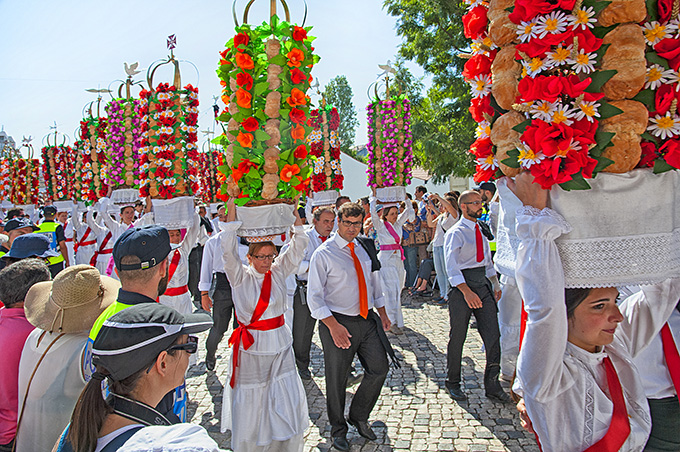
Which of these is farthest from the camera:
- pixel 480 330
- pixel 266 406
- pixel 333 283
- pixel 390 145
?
pixel 390 145

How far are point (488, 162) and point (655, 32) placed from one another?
0.88 meters

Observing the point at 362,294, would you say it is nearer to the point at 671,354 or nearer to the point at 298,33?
the point at 298,33

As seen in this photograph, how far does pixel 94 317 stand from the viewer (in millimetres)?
2990

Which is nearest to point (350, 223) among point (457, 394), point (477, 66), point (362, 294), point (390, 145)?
point (362, 294)

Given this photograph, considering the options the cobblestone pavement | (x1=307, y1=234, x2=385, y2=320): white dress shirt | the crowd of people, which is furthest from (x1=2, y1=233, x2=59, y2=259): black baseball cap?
(x1=307, y1=234, x2=385, y2=320): white dress shirt

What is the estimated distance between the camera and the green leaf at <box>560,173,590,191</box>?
1.97 metres

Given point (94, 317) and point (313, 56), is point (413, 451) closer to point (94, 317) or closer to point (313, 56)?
point (94, 317)

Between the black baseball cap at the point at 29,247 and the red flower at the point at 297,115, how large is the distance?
340 cm

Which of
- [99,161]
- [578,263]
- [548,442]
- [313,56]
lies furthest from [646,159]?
[99,161]

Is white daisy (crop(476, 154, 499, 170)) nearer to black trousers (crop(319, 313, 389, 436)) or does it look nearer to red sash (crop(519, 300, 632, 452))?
red sash (crop(519, 300, 632, 452))

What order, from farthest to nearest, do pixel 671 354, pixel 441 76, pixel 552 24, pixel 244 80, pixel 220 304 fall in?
pixel 441 76 → pixel 220 304 → pixel 244 80 → pixel 671 354 → pixel 552 24

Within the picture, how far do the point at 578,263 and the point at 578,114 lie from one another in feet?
2.16

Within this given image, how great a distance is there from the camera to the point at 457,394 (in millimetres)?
5480

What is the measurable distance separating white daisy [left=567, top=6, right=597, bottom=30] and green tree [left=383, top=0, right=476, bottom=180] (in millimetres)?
12746
